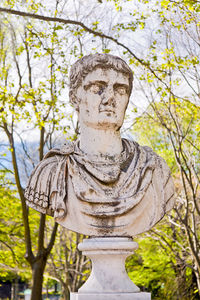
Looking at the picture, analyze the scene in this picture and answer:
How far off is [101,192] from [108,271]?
0.67 meters

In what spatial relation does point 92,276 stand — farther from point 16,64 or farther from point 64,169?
point 16,64

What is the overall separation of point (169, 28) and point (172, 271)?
1279cm

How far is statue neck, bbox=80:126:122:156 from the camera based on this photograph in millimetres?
4078

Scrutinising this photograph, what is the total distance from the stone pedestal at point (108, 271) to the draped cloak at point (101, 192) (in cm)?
11

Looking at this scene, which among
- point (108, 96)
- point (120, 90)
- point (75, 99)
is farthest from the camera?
point (75, 99)

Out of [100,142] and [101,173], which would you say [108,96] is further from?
Result: [101,173]

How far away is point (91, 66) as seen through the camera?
406cm

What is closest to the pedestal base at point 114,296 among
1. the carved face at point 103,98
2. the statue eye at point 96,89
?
the carved face at point 103,98

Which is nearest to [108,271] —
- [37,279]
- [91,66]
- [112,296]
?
[112,296]

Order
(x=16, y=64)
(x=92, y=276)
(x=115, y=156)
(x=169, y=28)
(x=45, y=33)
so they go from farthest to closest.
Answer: (x=16, y=64) → (x=45, y=33) → (x=169, y=28) → (x=115, y=156) → (x=92, y=276)

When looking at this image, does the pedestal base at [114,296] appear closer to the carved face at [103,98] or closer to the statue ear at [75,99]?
the carved face at [103,98]

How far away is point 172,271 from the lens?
19453 mm

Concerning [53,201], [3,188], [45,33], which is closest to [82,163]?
[53,201]

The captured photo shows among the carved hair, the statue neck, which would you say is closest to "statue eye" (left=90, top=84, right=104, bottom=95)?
the carved hair
